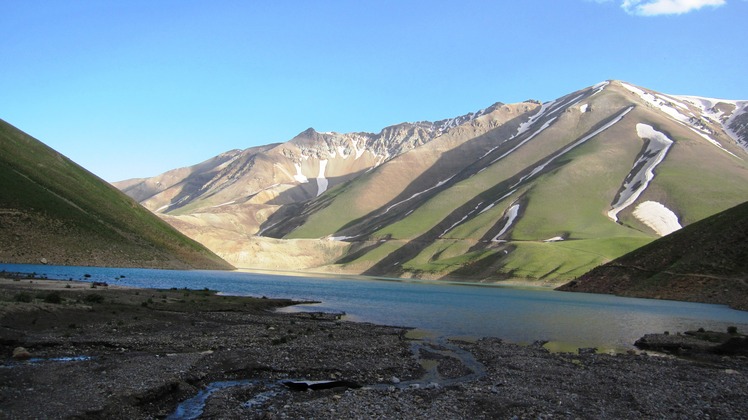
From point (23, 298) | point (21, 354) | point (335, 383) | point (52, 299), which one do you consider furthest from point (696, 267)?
point (21, 354)

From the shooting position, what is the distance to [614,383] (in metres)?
28.2

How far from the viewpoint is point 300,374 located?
2652cm

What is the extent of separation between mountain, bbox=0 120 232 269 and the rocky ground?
188ft

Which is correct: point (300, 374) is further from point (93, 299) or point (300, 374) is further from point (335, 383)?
point (93, 299)

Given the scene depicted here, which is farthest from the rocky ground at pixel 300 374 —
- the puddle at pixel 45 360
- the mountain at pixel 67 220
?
the mountain at pixel 67 220

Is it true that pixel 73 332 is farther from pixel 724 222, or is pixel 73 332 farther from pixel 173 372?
pixel 724 222

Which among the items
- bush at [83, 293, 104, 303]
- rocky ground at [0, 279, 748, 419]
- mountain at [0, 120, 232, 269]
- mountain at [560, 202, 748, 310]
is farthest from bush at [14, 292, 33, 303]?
mountain at [560, 202, 748, 310]

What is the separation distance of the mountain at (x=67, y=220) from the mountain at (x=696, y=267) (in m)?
95.9

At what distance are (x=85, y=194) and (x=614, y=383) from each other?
116849mm

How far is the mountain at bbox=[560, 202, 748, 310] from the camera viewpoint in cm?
9394

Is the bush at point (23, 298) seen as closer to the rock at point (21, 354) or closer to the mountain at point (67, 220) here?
the rock at point (21, 354)

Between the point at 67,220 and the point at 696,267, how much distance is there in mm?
111257

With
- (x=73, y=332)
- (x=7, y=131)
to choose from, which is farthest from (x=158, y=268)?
(x=73, y=332)

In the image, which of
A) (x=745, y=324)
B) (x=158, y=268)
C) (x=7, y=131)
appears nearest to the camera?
(x=745, y=324)
